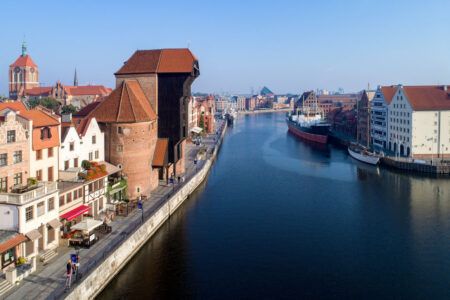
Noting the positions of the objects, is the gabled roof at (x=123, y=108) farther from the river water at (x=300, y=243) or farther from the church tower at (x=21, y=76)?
the church tower at (x=21, y=76)

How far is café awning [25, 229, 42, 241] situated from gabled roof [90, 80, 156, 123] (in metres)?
18.5

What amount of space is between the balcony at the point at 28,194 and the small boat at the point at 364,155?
2405 inches

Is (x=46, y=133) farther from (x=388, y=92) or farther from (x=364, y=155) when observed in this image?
(x=388, y=92)

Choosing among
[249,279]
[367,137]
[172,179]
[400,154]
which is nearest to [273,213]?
[172,179]

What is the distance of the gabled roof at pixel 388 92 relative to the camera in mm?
90363

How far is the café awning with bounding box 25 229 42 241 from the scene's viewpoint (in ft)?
84.6

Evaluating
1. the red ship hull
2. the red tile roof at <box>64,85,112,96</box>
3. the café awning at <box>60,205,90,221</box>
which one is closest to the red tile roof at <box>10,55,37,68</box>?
the red tile roof at <box>64,85,112,96</box>

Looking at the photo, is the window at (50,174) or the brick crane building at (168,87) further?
the brick crane building at (168,87)

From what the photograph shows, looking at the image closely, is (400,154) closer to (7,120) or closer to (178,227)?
(178,227)

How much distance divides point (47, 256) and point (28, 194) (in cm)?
401

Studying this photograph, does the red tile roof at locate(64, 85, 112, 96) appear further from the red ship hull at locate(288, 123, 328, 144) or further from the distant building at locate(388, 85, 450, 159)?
the distant building at locate(388, 85, 450, 159)

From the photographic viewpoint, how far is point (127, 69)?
52375 mm

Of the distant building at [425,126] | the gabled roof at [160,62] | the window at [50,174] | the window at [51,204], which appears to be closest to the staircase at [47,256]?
the window at [51,204]

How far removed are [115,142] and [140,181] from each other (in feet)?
15.2
